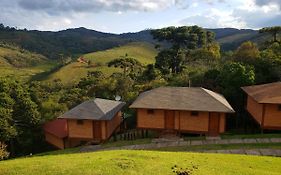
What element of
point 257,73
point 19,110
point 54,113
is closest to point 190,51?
point 257,73

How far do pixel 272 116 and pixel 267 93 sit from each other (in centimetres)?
204

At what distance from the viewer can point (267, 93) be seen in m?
28.9

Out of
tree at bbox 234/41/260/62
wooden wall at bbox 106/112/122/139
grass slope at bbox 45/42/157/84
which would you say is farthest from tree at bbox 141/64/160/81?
grass slope at bbox 45/42/157/84

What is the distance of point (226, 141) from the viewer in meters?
27.7

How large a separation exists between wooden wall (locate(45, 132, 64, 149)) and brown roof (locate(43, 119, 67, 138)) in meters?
0.59

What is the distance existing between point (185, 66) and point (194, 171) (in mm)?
47909

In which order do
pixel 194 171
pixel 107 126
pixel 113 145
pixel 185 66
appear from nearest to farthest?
pixel 194 171, pixel 113 145, pixel 107 126, pixel 185 66

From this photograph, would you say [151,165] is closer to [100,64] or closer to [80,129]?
[80,129]

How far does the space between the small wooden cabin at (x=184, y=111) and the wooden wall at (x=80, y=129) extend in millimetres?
4643

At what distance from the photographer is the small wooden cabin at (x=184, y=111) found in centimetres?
2919

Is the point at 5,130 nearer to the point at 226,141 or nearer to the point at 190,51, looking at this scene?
the point at 226,141

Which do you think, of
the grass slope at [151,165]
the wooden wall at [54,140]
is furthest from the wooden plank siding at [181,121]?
the wooden wall at [54,140]

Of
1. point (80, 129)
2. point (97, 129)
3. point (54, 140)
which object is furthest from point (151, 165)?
point (54, 140)

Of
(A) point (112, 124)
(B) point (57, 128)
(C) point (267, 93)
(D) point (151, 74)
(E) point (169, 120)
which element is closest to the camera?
(C) point (267, 93)
